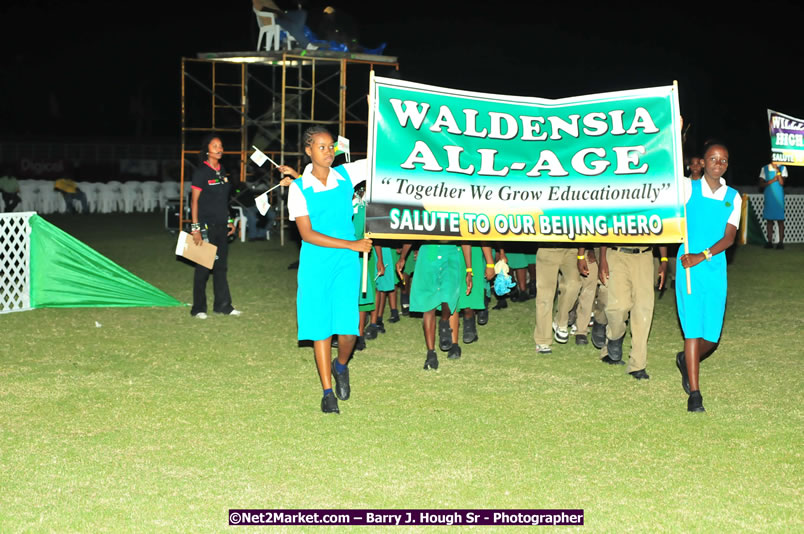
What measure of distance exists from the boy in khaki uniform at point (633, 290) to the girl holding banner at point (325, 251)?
8.23 ft

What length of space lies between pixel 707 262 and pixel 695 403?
3.23 feet

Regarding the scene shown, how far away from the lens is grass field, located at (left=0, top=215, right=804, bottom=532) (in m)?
5.00

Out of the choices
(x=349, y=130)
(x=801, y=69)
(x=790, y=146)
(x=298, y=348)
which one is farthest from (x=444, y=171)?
(x=801, y=69)

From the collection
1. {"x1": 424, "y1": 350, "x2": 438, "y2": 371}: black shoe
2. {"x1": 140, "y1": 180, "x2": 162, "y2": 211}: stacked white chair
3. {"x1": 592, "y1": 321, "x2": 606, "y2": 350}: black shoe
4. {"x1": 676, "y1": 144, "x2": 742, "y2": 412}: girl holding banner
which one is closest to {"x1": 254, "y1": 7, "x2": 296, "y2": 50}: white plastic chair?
{"x1": 592, "y1": 321, "x2": 606, "y2": 350}: black shoe

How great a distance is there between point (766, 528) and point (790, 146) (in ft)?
46.0

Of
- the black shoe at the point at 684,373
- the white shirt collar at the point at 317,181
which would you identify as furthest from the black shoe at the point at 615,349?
the white shirt collar at the point at 317,181

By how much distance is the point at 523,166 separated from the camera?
7625 mm

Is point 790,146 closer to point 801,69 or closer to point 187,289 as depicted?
point 187,289

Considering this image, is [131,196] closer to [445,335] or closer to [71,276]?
[71,276]

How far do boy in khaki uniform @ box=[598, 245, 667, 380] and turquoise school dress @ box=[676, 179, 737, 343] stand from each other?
1029 mm

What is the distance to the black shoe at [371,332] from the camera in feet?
33.4

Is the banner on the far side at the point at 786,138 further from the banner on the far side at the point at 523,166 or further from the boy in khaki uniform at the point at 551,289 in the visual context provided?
the banner on the far side at the point at 523,166

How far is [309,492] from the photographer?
16.9 feet

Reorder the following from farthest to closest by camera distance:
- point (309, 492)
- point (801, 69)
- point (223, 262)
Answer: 1. point (801, 69)
2. point (223, 262)
3. point (309, 492)
